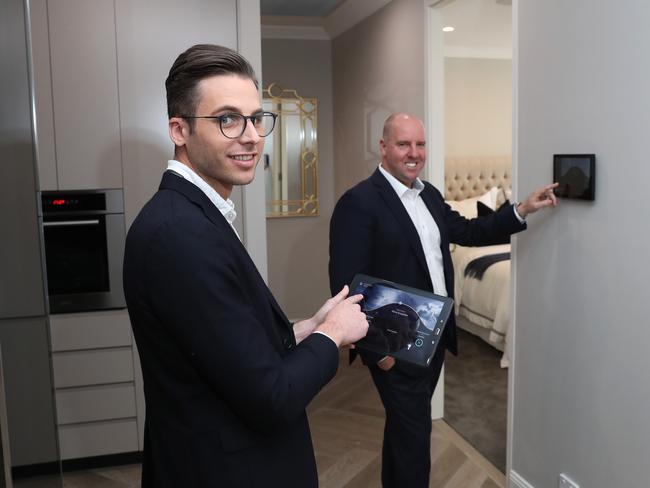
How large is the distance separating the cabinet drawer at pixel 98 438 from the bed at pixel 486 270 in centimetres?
211

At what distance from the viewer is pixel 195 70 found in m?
1.28

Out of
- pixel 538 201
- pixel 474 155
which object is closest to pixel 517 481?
pixel 538 201

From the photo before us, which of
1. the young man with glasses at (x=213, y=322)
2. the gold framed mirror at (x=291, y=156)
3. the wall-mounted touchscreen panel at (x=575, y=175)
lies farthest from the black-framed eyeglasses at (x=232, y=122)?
the gold framed mirror at (x=291, y=156)

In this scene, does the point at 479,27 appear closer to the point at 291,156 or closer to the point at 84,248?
the point at 291,156

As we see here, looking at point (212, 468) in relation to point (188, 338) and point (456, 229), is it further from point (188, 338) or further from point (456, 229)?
point (456, 229)

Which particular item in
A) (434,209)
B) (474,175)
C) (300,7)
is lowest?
(434,209)

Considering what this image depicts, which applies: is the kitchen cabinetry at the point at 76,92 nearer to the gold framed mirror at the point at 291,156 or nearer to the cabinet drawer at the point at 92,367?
the cabinet drawer at the point at 92,367

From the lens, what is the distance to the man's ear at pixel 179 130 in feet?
4.29

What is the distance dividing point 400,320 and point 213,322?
0.68 metres

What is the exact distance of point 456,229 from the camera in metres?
2.94

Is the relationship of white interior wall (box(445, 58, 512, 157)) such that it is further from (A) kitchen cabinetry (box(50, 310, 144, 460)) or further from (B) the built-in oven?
(A) kitchen cabinetry (box(50, 310, 144, 460))

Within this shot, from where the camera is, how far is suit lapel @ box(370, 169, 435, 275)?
8.49ft

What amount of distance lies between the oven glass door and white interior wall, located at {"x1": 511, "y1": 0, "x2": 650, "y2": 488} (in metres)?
2.04

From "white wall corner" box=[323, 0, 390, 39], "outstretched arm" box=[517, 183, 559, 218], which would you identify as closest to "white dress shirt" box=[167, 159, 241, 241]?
"outstretched arm" box=[517, 183, 559, 218]
